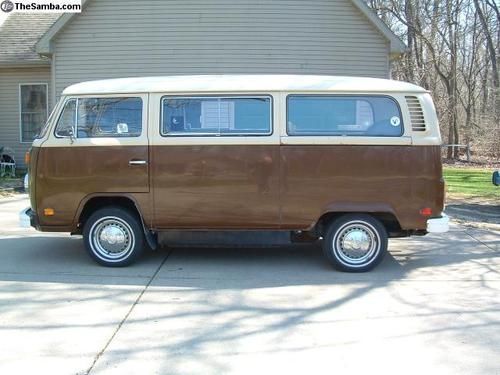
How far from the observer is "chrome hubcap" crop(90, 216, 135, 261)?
22.3ft

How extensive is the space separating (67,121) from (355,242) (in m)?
3.57

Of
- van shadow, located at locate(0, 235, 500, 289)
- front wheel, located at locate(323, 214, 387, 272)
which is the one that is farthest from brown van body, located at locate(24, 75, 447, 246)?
van shadow, located at locate(0, 235, 500, 289)

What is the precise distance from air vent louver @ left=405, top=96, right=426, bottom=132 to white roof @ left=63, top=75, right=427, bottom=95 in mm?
121

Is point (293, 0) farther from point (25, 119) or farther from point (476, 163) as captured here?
point (476, 163)

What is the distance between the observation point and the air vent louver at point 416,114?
653cm

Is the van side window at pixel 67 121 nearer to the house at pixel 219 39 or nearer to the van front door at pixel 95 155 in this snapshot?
the van front door at pixel 95 155

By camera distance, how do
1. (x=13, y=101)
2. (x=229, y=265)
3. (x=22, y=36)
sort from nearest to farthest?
(x=229, y=265) → (x=13, y=101) → (x=22, y=36)

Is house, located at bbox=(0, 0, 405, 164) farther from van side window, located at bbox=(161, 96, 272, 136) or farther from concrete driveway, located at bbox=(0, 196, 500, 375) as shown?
van side window, located at bbox=(161, 96, 272, 136)

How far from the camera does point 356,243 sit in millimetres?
6723

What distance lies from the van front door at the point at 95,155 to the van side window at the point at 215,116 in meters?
0.30

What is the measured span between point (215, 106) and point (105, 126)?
1281 mm

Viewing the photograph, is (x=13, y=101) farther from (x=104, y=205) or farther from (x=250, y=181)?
(x=250, y=181)

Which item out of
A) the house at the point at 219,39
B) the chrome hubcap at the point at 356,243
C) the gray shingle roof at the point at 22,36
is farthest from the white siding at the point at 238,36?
the chrome hubcap at the point at 356,243

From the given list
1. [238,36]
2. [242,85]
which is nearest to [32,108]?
[238,36]
